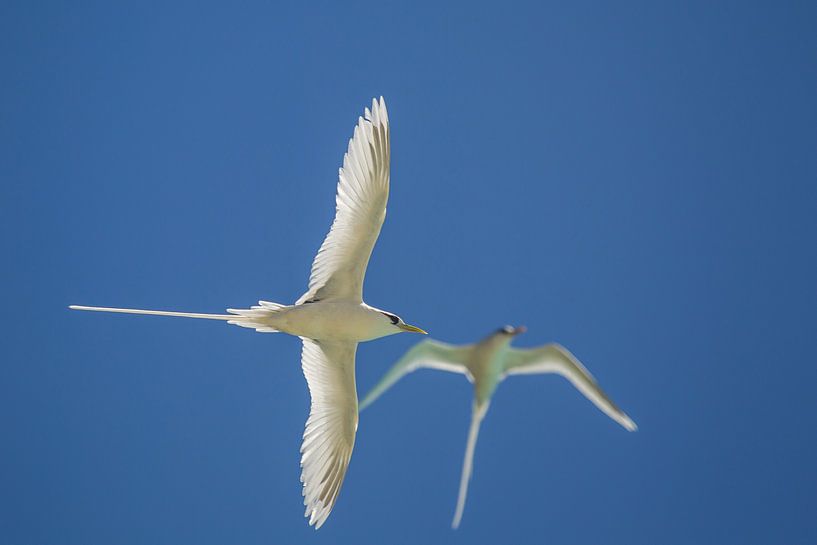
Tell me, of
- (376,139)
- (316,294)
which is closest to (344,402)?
(316,294)

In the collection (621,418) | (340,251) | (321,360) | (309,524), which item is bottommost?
(309,524)

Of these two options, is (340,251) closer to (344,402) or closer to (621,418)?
(344,402)

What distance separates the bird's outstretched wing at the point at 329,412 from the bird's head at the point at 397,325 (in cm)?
39

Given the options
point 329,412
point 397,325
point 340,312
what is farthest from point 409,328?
point 329,412

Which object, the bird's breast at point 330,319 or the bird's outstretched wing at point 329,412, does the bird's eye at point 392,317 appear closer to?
the bird's breast at point 330,319

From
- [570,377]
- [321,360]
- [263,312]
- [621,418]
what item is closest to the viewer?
[621,418]

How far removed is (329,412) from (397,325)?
0.95 metres

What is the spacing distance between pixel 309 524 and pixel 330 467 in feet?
1.51

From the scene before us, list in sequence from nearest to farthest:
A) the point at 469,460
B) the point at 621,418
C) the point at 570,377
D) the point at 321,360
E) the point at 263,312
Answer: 1. the point at 469,460
2. the point at 621,418
3. the point at 570,377
4. the point at 263,312
5. the point at 321,360

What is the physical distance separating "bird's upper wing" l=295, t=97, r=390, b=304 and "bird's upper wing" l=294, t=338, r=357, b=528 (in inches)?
20.4

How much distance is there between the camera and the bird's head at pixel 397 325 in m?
7.46

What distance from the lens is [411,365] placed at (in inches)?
200

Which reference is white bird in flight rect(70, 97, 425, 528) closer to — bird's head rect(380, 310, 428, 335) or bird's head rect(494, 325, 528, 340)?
bird's head rect(380, 310, 428, 335)

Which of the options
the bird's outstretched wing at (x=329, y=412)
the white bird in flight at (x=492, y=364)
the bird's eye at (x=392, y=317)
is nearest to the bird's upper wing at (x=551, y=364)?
the white bird in flight at (x=492, y=364)
